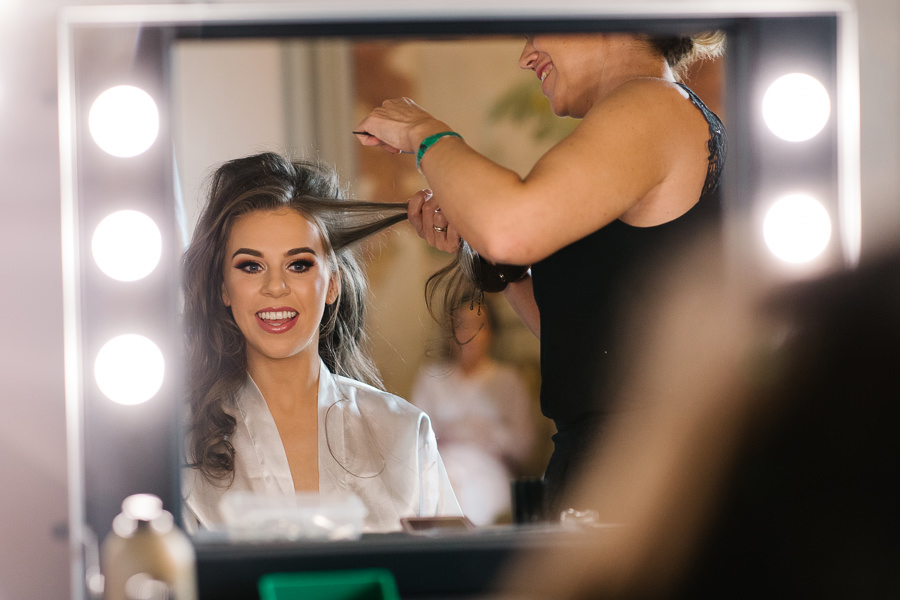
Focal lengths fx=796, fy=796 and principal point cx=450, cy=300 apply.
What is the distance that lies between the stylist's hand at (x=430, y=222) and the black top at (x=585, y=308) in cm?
8

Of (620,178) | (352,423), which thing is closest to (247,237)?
(352,423)

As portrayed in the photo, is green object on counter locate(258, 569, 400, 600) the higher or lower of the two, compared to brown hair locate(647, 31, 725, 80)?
lower

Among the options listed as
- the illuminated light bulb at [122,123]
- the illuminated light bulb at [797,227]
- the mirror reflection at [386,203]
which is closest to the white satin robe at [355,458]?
the mirror reflection at [386,203]

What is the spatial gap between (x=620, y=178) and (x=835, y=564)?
0.36 m

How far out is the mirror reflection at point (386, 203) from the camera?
0.68 m

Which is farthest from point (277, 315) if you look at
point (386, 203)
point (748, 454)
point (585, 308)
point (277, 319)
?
point (748, 454)

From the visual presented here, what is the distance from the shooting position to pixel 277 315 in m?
0.68

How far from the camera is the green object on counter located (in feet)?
1.99

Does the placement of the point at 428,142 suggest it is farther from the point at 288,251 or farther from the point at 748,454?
the point at 748,454

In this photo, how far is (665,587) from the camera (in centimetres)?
67

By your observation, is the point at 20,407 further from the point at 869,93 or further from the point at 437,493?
the point at 869,93

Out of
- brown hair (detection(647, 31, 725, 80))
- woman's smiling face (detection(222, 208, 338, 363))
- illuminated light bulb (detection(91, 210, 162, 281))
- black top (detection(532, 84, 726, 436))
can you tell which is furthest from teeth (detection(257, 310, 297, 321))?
brown hair (detection(647, 31, 725, 80))

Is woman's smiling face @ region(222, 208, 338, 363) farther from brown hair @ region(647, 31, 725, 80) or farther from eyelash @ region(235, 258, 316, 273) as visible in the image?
brown hair @ region(647, 31, 725, 80)

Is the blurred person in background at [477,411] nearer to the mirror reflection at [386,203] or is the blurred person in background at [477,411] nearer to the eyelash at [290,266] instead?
the mirror reflection at [386,203]
